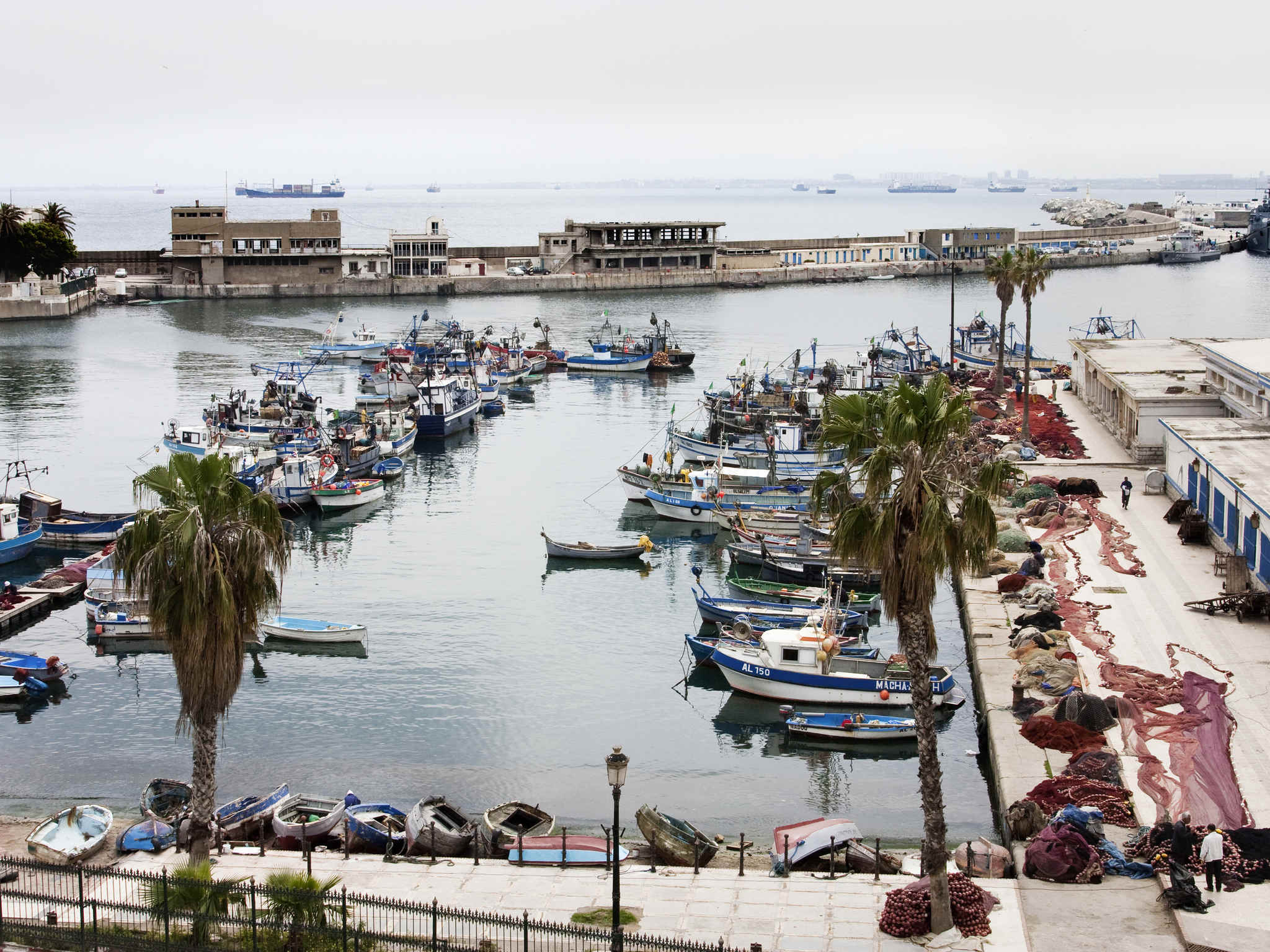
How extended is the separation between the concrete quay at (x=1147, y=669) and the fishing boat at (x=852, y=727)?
2209 mm

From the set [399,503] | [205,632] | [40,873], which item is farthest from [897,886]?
[399,503]

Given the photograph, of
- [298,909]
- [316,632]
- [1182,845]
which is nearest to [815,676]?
[1182,845]

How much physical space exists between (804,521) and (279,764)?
2422cm

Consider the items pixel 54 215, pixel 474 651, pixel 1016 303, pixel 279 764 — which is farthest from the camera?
pixel 1016 303

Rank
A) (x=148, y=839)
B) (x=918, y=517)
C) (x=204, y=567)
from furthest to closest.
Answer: (x=148, y=839), (x=204, y=567), (x=918, y=517)

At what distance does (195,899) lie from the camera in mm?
21125

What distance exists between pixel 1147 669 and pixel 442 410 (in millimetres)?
53443

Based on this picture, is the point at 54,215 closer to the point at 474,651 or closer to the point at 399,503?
the point at 399,503

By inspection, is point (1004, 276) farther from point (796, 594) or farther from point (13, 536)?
point (13, 536)

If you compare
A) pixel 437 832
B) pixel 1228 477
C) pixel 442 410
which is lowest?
pixel 437 832

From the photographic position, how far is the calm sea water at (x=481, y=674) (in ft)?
112

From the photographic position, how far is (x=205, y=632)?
2338cm

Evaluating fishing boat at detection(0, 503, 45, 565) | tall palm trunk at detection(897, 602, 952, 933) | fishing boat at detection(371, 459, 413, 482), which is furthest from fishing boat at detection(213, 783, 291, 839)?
fishing boat at detection(371, 459, 413, 482)

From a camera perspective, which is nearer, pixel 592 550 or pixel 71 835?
pixel 71 835
